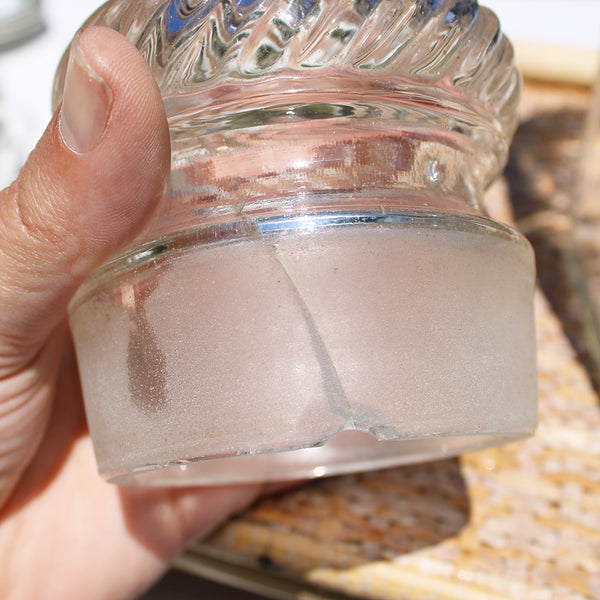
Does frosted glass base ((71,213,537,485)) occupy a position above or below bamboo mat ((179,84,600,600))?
above

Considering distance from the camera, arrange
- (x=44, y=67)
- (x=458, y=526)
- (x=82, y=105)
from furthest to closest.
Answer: (x=44, y=67) < (x=458, y=526) < (x=82, y=105)

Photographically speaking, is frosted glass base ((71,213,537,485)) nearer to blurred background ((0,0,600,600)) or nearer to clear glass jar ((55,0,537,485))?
clear glass jar ((55,0,537,485))

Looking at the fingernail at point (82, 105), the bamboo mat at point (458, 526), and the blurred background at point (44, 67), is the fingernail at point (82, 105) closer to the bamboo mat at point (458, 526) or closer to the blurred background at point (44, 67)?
the bamboo mat at point (458, 526)

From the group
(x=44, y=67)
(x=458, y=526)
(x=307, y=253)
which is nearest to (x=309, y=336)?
(x=307, y=253)

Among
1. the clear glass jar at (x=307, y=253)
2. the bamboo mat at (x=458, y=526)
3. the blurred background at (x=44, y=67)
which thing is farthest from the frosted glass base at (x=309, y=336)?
the blurred background at (x=44, y=67)

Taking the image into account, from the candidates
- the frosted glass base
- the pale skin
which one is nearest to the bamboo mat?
the pale skin

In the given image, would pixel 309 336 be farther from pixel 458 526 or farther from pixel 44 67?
pixel 44 67
